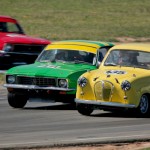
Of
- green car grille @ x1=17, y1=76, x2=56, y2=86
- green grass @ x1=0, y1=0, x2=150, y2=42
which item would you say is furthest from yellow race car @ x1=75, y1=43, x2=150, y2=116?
green grass @ x1=0, y1=0, x2=150, y2=42

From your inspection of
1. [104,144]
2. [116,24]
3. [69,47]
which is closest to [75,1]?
[116,24]

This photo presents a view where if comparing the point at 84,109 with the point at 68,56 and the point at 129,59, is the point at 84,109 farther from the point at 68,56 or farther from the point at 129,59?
the point at 68,56

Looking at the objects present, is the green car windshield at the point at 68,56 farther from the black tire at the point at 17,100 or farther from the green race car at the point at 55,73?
the black tire at the point at 17,100

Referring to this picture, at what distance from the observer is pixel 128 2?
68375mm

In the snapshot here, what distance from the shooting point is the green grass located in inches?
2040

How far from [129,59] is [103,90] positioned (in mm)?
1385

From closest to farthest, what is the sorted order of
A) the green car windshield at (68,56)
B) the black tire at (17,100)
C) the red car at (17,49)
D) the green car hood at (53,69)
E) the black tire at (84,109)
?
the black tire at (84,109) → the green car hood at (53,69) → the black tire at (17,100) → the green car windshield at (68,56) → the red car at (17,49)

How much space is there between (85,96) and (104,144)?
426 centimetres

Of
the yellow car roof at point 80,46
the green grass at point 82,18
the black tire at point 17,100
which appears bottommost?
the green grass at point 82,18

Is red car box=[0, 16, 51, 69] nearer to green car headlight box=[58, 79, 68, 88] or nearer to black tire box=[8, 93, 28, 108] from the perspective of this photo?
→ black tire box=[8, 93, 28, 108]

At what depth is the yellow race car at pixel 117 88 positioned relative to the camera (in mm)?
17000

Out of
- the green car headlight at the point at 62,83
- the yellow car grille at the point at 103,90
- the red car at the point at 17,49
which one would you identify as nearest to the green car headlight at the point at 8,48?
the red car at the point at 17,49

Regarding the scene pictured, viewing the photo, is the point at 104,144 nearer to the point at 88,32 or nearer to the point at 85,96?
the point at 85,96

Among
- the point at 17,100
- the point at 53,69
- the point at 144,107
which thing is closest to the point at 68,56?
the point at 53,69
